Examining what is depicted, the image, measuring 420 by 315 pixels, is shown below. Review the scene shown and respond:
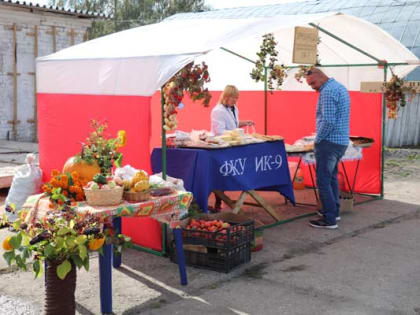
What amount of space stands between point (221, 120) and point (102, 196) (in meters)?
3.89

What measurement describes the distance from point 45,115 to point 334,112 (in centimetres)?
344

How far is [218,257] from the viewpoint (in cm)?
564

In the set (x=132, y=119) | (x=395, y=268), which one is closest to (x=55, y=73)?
(x=132, y=119)

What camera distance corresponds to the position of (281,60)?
10.2 meters

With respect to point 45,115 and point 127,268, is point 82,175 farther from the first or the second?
point 45,115

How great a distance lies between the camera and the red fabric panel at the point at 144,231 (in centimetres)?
612

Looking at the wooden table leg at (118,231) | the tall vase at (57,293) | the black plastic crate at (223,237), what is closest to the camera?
the tall vase at (57,293)

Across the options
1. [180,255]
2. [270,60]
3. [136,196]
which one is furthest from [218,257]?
[270,60]

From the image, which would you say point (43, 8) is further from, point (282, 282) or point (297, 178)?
point (282, 282)

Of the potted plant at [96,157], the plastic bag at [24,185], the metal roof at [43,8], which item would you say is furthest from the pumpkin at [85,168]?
the metal roof at [43,8]

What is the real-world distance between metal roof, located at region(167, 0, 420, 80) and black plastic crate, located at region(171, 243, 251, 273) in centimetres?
1094

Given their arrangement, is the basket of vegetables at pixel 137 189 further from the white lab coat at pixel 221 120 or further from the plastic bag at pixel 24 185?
the white lab coat at pixel 221 120

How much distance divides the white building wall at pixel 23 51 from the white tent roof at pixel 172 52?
24.1 feet

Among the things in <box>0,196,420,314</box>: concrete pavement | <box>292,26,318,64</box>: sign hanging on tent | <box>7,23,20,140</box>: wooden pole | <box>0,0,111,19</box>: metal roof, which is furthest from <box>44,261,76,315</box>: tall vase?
<box>0,0,111,19</box>: metal roof
